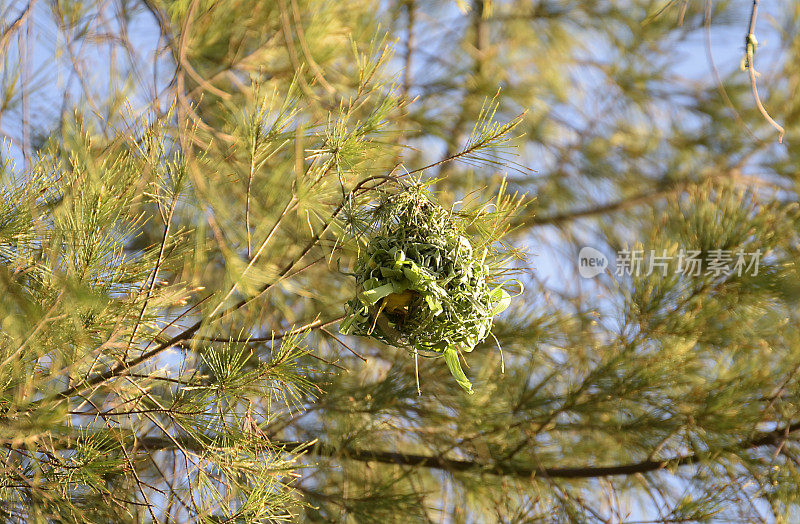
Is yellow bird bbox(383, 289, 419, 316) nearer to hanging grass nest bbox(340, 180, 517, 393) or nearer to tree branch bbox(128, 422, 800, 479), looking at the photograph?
hanging grass nest bbox(340, 180, 517, 393)

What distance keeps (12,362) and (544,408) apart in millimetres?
1264

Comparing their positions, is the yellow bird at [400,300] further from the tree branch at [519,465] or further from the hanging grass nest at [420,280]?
the tree branch at [519,465]

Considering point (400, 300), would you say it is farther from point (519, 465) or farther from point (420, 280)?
point (519, 465)

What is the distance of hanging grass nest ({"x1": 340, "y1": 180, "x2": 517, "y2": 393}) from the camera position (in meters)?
1.16

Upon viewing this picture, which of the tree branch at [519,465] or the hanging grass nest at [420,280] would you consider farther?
the tree branch at [519,465]

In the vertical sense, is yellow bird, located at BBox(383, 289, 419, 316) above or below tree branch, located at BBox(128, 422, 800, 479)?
below

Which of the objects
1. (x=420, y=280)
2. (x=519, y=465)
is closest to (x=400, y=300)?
(x=420, y=280)

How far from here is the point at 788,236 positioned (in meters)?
1.90

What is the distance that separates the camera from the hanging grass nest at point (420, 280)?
3.82 ft

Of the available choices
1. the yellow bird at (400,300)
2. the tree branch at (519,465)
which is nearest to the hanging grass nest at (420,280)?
the yellow bird at (400,300)

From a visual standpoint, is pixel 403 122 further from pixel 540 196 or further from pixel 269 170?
pixel 269 170

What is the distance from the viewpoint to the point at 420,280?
1136 mm

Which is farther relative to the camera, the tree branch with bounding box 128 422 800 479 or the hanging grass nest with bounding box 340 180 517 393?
the tree branch with bounding box 128 422 800 479

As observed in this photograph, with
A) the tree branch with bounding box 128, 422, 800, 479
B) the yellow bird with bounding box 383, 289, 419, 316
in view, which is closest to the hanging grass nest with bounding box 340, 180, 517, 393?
the yellow bird with bounding box 383, 289, 419, 316
